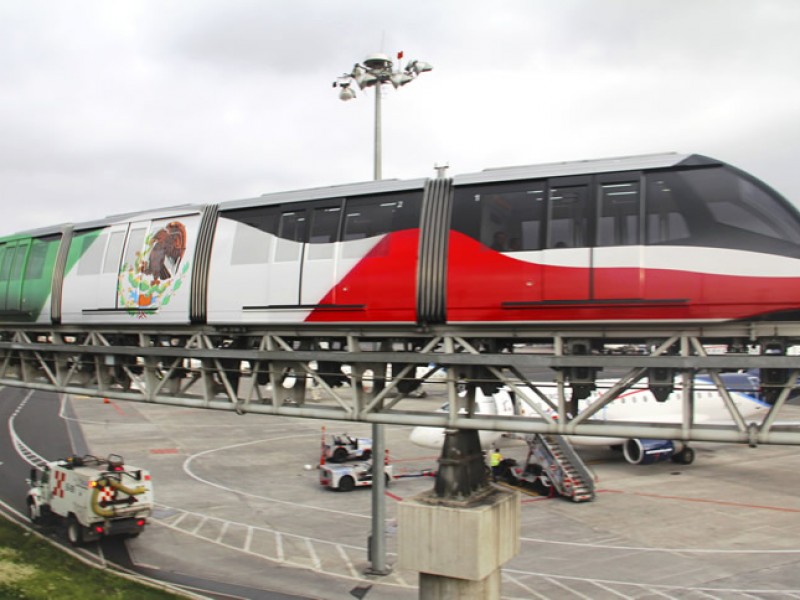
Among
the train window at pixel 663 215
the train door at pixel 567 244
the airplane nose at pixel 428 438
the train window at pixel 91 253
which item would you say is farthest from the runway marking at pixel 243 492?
the train window at pixel 663 215

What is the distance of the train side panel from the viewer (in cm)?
1669

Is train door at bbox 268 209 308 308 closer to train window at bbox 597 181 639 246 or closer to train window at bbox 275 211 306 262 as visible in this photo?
train window at bbox 275 211 306 262

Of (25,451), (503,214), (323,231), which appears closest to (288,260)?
(323,231)

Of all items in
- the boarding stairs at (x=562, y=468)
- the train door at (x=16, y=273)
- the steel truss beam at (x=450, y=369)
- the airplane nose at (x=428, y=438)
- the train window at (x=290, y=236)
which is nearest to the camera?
the steel truss beam at (x=450, y=369)

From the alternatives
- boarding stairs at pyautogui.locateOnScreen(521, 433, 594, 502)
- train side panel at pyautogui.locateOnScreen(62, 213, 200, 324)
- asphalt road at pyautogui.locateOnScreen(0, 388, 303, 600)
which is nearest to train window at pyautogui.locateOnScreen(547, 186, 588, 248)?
train side panel at pyautogui.locateOnScreen(62, 213, 200, 324)

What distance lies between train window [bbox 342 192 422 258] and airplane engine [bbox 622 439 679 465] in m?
27.3

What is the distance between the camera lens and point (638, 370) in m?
12.0

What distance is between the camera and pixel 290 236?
15070 millimetres

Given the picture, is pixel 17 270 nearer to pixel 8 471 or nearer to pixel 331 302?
pixel 331 302

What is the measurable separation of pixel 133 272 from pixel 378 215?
765 cm

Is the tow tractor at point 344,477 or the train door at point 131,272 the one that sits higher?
the train door at point 131,272

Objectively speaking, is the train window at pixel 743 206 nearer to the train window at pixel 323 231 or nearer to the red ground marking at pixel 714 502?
the train window at pixel 323 231

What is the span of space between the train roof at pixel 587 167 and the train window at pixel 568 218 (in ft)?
1.29

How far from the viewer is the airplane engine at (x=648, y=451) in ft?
119
